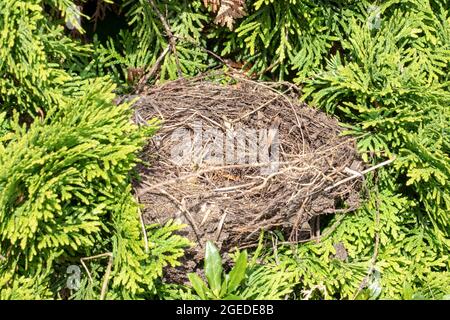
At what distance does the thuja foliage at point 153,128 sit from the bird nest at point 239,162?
64mm

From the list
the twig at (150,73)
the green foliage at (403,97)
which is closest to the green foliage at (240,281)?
the green foliage at (403,97)

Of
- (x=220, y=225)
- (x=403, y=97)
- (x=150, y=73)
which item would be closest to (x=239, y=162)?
(x=220, y=225)

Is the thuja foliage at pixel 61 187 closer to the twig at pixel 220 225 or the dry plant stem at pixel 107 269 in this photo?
the dry plant stem at pixel 107 269

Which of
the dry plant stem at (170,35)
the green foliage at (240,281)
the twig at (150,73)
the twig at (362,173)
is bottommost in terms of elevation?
the green foliage at (240,281)

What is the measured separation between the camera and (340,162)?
6.98 ft

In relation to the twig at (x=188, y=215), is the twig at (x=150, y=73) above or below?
above

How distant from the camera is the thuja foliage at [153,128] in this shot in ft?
5.81

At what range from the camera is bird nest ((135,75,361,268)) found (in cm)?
196

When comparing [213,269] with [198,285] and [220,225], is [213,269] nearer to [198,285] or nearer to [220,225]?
[198,285]

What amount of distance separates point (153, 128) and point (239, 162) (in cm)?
41

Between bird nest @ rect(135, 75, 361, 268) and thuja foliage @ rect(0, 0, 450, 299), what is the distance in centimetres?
6

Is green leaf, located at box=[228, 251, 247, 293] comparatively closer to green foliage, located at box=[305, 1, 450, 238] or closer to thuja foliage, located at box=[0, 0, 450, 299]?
thuja foliage, located at box=[0, 0, 450, 299]

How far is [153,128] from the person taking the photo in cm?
189
